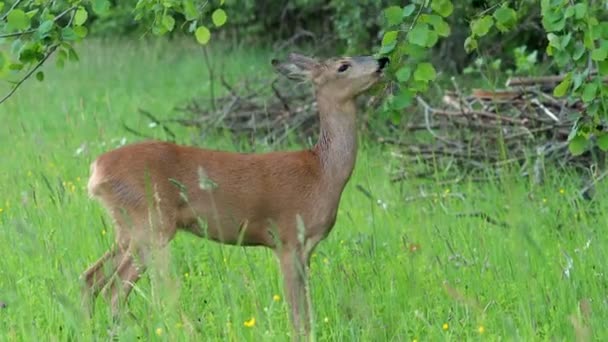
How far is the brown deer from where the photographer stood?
542cm

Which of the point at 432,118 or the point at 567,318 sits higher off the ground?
the point at 567,318

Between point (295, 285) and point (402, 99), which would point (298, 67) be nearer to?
point (295, 285)

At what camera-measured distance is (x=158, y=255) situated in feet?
13.1

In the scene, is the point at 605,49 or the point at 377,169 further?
the point at 377,169

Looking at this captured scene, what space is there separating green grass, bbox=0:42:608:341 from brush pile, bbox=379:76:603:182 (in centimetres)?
21

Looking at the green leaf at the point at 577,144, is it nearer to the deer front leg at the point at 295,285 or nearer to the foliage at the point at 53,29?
A: the deer front leg at the point at 295,285

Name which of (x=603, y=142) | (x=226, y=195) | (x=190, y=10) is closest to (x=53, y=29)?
(x=190, y=10)

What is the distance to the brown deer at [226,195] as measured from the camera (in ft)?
17.8

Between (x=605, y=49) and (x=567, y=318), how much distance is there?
0.97 m

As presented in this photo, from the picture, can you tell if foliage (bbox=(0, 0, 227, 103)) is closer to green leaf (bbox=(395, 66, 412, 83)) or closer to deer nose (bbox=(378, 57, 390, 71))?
green leaf (bbox=(395, 66, 412, 83))

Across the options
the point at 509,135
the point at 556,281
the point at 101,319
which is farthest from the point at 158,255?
the point at 509,135

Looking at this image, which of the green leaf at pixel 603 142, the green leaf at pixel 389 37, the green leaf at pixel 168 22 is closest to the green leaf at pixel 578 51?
the green leaf at pixel 603 142

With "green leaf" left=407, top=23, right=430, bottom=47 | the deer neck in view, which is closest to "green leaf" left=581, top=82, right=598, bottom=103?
"green leaf" left=407, top=23, right=430, bottom=47

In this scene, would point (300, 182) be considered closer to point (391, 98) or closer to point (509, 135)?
point (391, 98)
